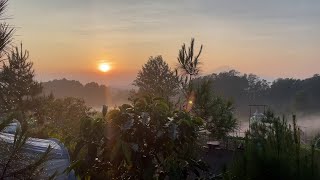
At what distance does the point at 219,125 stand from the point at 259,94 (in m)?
109

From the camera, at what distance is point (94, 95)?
147000 millimetres

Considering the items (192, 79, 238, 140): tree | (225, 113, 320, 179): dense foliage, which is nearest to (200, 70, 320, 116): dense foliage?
(192, 79, 238, 140): tree

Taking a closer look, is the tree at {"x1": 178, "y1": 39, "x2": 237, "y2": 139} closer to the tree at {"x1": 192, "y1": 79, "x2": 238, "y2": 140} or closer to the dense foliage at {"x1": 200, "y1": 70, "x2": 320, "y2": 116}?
the tree at {"x1": 192, "y1": 79, "x2": 238, "y2": 140}

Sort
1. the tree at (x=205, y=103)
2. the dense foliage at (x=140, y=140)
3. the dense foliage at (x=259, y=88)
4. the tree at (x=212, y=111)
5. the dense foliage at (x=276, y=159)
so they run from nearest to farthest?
the dense foliage at (x=276, y=159), the dense foliage at (x=140, y=140), the tree at (x=205, y=103), the tree at (x=212, y=111), the dense foliage at (x=259, y=88)

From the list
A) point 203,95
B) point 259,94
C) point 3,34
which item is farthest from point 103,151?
point 259,94

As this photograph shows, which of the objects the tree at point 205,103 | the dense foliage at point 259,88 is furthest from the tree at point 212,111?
the dense foliage at point 259,88

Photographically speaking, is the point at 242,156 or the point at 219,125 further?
the point at 219,125

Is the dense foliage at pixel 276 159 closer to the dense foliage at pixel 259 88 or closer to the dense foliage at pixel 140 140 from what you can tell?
the dense foliage at pixel 140 140

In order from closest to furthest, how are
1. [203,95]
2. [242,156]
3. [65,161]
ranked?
[242,156], [65,161], [203,95]

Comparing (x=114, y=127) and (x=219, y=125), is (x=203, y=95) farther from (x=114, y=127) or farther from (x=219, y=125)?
(x=114, y=127)

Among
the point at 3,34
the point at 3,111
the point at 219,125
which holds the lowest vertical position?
the point at 219,125

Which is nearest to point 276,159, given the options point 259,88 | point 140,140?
point 140,140

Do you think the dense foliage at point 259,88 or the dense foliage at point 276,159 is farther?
the dense foliage at point 259,88

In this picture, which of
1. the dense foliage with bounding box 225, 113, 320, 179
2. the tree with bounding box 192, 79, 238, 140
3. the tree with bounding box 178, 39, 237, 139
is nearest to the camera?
the dense foliage with bounding box 225, 113, 320, 179
